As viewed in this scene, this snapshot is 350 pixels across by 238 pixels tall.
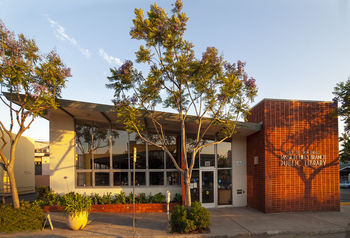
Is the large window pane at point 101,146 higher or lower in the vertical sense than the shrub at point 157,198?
higher

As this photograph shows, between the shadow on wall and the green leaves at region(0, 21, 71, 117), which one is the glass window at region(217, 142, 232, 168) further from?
the green leaves at region(0, 21, 71, 117)

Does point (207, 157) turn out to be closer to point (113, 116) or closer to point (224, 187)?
point (224, 187)

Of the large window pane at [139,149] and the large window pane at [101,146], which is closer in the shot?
the large window pane at [101,146]

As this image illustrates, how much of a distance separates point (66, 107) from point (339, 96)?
1306 centimetres

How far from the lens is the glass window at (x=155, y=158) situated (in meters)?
13.9

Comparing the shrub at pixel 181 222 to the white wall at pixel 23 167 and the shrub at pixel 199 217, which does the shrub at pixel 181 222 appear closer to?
the shrub at pixel 199 217

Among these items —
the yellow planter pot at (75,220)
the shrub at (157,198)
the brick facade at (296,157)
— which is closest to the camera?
the yellow planter pot at (75,220)

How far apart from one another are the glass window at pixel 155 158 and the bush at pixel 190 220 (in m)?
5.07

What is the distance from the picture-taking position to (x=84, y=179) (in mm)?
13609

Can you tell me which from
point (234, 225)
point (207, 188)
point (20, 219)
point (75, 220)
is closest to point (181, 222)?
point (234, 225)

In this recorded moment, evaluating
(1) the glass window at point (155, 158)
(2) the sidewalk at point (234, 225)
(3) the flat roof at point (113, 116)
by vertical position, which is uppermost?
(3) the flat roof at point (113, 116)

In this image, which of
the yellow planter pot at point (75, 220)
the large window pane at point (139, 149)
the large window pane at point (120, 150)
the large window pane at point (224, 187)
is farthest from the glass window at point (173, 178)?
the yellow planter pot at point (75, 220)

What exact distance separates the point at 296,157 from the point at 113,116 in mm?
9062

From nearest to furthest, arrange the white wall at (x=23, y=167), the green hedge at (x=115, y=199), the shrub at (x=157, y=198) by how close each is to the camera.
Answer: the green hedge at (x=115, y=199), the shrub at (x=157, y=198), the white wall at (x=23, y=167)
